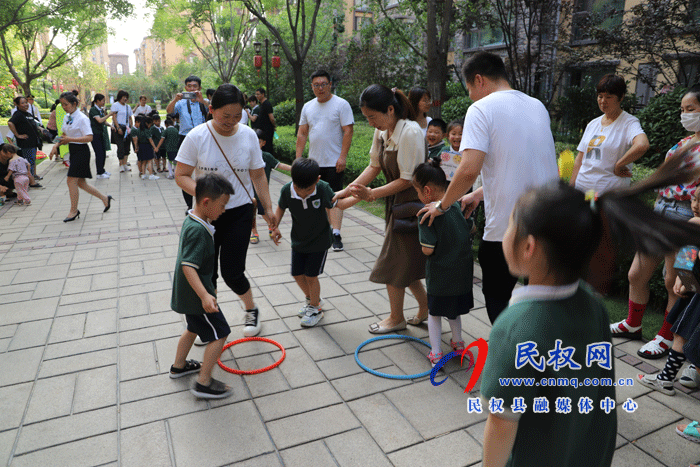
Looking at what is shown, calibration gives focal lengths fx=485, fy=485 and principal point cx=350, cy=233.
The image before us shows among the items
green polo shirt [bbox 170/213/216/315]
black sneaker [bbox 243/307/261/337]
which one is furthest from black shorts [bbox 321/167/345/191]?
green polo shirt [bbox 170/213/216/315]

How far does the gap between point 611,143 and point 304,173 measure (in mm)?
2265

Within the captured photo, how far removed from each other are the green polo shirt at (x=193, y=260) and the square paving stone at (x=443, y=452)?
135 centimetres

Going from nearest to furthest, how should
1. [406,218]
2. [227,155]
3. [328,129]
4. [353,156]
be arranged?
1. [406,218]
2. [227,155]
3. [328,129]
4. [353,156]

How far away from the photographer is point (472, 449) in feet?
7.95

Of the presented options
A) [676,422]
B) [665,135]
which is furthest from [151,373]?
[665,135]

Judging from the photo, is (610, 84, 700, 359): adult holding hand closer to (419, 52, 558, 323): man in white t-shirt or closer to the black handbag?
(419, 52, 558, 323): man in white t-shirt

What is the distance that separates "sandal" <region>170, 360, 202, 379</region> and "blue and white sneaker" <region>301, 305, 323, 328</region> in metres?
0.91

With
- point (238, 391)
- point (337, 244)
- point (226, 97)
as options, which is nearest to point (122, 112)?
point (337, 244)

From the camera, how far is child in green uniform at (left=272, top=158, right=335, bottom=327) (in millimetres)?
3496

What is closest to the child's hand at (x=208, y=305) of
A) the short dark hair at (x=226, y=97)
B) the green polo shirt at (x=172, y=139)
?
the short dark hair at (x=226, y=97)

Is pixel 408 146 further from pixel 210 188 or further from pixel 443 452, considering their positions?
pixel 443 452

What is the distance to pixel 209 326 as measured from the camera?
2809 millimetres

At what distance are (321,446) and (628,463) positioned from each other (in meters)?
1.48

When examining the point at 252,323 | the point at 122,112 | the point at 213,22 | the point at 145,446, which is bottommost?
the point at 145,446
